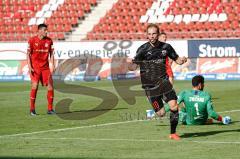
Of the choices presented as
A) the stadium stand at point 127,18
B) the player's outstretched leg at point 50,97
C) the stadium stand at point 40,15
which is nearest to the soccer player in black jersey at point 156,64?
the player's outstretched leg at point 50,97

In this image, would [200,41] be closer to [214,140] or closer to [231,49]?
[231,49]

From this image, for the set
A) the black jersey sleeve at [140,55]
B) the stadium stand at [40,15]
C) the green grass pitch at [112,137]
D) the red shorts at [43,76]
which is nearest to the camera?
the green grass pitch at [112,137]

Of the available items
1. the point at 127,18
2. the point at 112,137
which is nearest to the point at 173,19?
the point at 127,18

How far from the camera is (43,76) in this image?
18.9 meters

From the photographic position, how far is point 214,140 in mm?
12688

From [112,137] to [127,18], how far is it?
3271 cm

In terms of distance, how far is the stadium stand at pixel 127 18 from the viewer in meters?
42.2

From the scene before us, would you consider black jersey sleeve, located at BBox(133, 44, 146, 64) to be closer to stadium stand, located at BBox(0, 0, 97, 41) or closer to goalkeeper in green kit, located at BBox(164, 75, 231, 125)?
goalkeeper in green kit, located at BBox(164, 75, 231, 125)

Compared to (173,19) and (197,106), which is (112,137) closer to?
(197,106)

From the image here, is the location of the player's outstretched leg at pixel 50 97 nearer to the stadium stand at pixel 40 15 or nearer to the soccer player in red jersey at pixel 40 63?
the soccer player in red jersey at pixel 40 63

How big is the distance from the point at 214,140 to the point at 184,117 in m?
Answer: 2.81

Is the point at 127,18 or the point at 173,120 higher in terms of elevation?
the point at 127,18

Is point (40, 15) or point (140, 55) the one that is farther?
point (40, 15)

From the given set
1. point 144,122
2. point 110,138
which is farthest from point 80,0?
point 110,138
